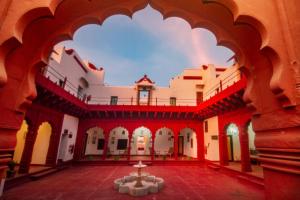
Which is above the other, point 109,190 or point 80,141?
point 80,141

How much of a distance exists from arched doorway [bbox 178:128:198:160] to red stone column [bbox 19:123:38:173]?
11618mm

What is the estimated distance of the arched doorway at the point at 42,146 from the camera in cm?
1011

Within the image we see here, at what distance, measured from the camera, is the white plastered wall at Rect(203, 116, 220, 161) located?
11.6 m

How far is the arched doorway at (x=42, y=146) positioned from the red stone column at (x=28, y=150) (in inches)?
94.6

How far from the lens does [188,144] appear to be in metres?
16.7

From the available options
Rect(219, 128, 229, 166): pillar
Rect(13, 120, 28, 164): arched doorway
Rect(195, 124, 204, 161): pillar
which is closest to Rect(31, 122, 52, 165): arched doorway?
Rect(13, 120, 28, 164): arched doorway

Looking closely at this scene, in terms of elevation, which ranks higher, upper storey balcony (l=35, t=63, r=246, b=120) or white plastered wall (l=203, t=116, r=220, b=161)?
upper storey balcony (l=35, t=63, r=246, b=120)

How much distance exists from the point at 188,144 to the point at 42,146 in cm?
1300

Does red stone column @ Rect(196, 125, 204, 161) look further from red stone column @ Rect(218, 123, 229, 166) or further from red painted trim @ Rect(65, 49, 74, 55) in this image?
red painted trim @ Rect(65, 49, 74, 55)

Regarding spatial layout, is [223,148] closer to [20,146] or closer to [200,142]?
[200,142]

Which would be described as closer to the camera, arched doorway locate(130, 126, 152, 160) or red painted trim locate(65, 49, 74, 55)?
red painted trim locate(65, 49, 74, 55)

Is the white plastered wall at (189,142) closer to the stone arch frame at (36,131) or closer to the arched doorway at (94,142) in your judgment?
the arched doorway at (94,142)

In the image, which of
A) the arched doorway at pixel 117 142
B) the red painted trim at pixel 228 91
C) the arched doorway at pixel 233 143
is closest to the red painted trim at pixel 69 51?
the arched doorway at pixel 117 142

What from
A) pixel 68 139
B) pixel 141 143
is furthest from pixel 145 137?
pixel 68 139
